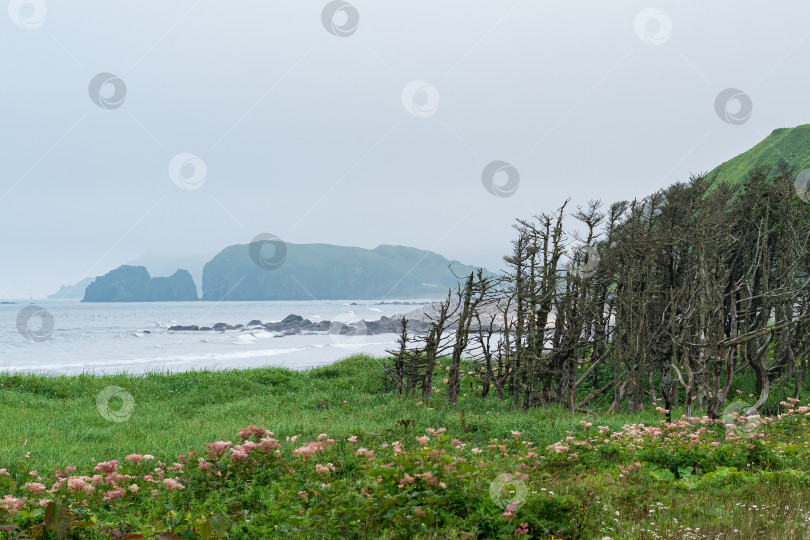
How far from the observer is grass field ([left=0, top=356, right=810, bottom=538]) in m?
4.85

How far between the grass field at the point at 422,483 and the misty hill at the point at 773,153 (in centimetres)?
3201

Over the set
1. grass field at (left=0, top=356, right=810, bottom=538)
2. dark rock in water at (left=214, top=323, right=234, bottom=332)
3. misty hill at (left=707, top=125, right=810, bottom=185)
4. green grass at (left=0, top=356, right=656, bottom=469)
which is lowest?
green grass at (left=0, top=356, right=656, bottom=469)

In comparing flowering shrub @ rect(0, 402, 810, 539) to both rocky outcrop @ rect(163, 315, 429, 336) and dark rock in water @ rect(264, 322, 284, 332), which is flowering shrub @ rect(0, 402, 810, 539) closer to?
rocky outcrop @ rect(163, 315, 429, 336)

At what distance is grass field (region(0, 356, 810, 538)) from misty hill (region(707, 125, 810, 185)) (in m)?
32.0

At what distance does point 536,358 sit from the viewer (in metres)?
15.0

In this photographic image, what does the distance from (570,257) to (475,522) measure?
12500 millimetres

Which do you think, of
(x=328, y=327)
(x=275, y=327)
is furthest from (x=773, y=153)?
(x=275, y=327)

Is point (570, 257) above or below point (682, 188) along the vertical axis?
below

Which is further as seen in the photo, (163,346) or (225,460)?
(163,346)

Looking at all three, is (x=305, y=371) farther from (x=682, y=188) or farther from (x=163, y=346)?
(x=163, y=346)

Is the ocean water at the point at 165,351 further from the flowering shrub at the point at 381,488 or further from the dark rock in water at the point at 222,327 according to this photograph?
the flowering shrub at the point at 381,488

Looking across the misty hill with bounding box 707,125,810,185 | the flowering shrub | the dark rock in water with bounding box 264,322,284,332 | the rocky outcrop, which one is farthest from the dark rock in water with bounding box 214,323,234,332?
the flowering shrub

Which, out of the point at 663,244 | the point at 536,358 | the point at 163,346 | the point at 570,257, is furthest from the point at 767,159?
the point at 163,346

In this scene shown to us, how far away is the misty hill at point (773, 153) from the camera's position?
117 ft
